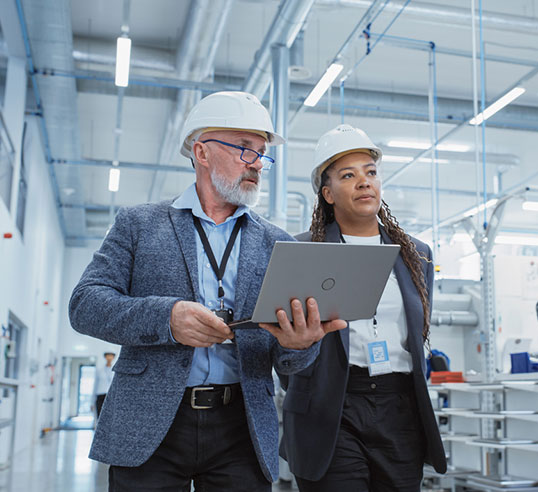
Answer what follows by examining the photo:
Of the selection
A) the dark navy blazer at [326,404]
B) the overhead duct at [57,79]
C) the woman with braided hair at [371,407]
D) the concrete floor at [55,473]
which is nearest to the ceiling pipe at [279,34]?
the overhead duct at [57,79]

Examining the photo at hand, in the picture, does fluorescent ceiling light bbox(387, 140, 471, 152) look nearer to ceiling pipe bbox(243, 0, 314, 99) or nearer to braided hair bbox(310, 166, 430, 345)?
ceiling pipe bbox(243, 0, 314, 99)

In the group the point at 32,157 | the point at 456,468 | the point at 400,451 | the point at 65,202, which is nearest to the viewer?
the point at 400,451

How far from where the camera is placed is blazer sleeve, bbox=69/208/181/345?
4.53 feet

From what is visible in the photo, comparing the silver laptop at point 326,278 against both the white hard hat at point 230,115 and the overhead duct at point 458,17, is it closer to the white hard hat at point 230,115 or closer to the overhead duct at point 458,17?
the white hard hat at point 230,115

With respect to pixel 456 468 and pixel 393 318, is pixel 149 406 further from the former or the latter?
pixel 456 468

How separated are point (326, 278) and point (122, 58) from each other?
5738 millimetres

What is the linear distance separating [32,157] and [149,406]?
9807mm

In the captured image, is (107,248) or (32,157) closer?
(107,248)

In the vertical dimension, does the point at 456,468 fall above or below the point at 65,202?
below

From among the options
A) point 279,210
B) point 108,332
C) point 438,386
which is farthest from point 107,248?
point 279,210

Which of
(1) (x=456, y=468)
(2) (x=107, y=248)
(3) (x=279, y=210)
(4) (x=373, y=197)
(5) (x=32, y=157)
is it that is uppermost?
(5) (x=32, y=157)

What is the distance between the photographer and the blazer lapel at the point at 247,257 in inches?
60.9

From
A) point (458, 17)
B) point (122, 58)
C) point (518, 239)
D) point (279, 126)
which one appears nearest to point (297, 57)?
point (279, 126)

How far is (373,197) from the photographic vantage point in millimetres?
2105
